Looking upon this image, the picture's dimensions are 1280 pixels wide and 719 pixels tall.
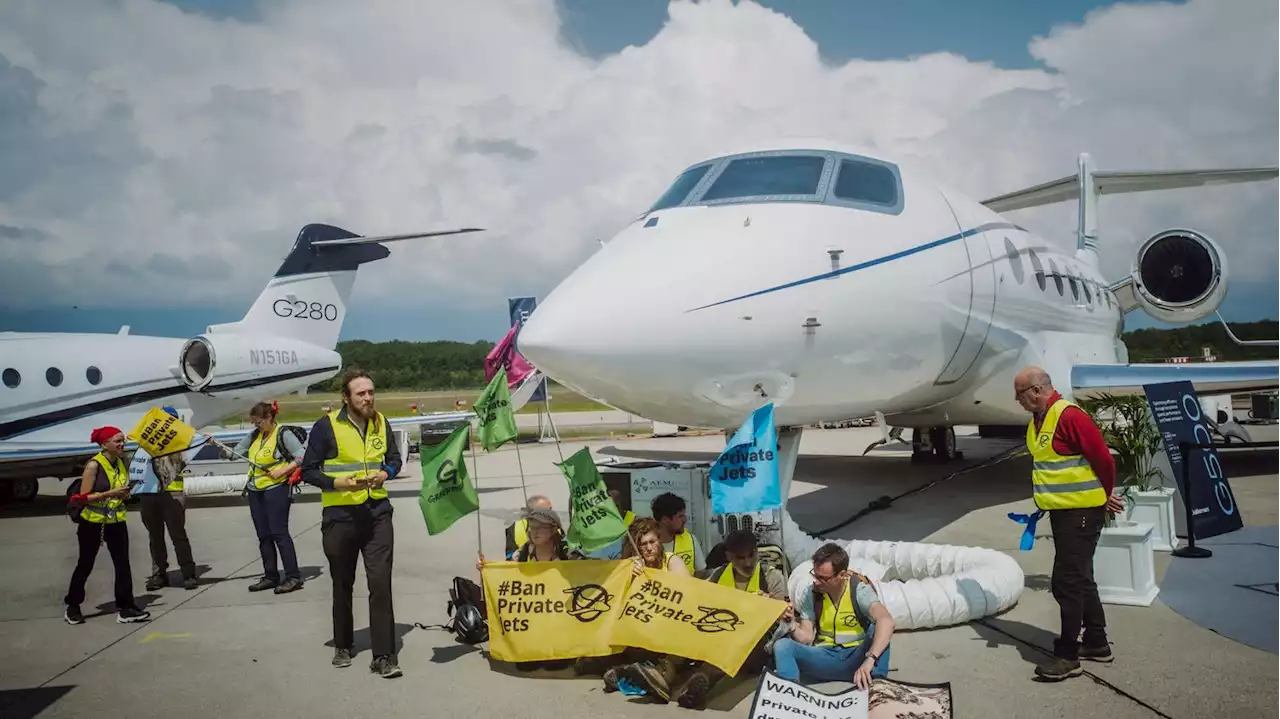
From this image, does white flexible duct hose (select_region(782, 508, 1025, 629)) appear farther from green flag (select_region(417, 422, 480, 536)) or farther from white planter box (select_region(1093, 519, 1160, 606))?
green flag (select_region(417, 422, 480, 536))

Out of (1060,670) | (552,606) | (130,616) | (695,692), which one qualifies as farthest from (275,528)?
(1060,670)

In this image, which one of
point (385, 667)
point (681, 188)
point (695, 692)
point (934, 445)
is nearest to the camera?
point (695, 692)

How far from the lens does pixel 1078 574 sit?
4.64 metres

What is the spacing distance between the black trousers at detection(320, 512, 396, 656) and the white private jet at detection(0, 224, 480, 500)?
10998 millimetres

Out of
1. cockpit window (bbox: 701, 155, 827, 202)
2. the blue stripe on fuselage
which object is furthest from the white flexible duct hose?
cockpit window (bbox: 701, 155, 827, 202)

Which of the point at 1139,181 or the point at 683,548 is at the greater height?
the point at 1139,181

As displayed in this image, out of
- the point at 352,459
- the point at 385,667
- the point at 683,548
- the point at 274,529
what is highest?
the point at 352,459

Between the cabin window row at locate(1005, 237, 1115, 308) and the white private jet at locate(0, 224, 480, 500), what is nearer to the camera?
the cabin window row at locate(1005, 237, 1115, 308)

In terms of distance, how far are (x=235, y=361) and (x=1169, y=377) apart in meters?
15.1

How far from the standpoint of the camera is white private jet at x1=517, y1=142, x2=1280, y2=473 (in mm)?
5453

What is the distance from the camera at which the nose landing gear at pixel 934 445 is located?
16.0 m

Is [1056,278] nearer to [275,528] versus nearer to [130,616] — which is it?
[275,528]

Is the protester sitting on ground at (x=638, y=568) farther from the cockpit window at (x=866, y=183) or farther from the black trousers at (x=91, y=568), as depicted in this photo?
the black trousers at (x=91, y=568)


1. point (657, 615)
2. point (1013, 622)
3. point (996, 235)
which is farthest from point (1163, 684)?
point (996, 235)
